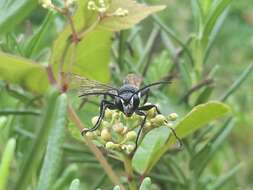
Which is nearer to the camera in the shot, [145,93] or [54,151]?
[54,151]

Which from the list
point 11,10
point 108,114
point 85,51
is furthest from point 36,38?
point 108,114

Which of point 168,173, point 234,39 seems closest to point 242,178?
point 168,173

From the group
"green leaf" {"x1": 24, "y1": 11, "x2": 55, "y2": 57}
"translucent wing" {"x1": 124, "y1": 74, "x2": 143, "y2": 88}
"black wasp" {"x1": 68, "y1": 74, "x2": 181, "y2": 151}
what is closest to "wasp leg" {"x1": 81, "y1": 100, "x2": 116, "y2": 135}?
"black wasp" {"x1": 68, "y1": 74, "x2": 181, "y2": 151}

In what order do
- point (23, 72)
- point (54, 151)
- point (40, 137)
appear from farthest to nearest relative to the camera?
1. point (23, 72)
2. point (54, 151)
3. point (40, 137)

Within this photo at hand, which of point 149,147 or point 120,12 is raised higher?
point 120,12

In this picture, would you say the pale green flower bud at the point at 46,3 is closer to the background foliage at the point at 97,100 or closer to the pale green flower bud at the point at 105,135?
the background foliage at the point at 97,100

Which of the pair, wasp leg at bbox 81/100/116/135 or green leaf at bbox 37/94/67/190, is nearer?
green leaf at bbox 37/94/67/190

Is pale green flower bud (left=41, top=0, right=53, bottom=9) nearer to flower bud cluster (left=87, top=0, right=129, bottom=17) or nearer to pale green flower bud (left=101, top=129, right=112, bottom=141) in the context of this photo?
flower bud cluster (left=87, top=0, right=129, bottom=17)

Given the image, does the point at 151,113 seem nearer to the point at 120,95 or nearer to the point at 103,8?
the point at 120,95
